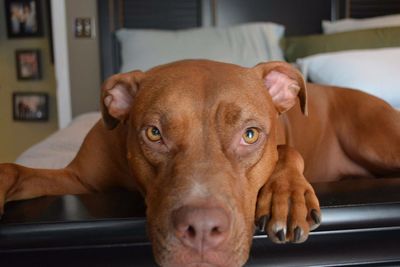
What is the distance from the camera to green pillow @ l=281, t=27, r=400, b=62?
336cm

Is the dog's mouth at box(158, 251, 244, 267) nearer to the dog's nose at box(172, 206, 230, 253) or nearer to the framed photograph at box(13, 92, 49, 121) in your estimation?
the dog's nose at box(172, 206, 230, 253)

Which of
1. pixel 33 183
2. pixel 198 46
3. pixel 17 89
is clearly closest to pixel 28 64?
pixel 17 89

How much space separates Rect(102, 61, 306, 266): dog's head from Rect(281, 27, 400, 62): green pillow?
2.02 metres

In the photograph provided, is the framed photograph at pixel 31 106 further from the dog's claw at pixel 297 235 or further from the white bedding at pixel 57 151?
the dog's claw at pixel 297 235

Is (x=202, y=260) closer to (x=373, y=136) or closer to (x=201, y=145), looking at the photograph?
(x=201, y=145)

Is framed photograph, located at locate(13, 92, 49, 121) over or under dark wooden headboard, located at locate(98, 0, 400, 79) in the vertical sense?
under

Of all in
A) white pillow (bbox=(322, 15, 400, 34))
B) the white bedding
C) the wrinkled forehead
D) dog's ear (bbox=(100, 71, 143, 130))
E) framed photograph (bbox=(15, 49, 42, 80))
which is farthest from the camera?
framed photograph (bbox=(15, 49, 42, 80))

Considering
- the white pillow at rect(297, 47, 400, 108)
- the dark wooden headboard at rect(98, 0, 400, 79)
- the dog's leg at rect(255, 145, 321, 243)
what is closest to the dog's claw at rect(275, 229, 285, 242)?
the dog's leg at rect(255, 145, 321, 243)

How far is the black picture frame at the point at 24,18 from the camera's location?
545 centimetres

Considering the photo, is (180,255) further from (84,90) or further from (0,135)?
(0,135)

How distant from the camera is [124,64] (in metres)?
3.46

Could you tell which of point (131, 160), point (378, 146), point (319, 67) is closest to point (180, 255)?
point (131, 160)

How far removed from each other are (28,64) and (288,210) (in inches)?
201

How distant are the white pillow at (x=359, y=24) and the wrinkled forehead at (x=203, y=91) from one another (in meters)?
2.54
